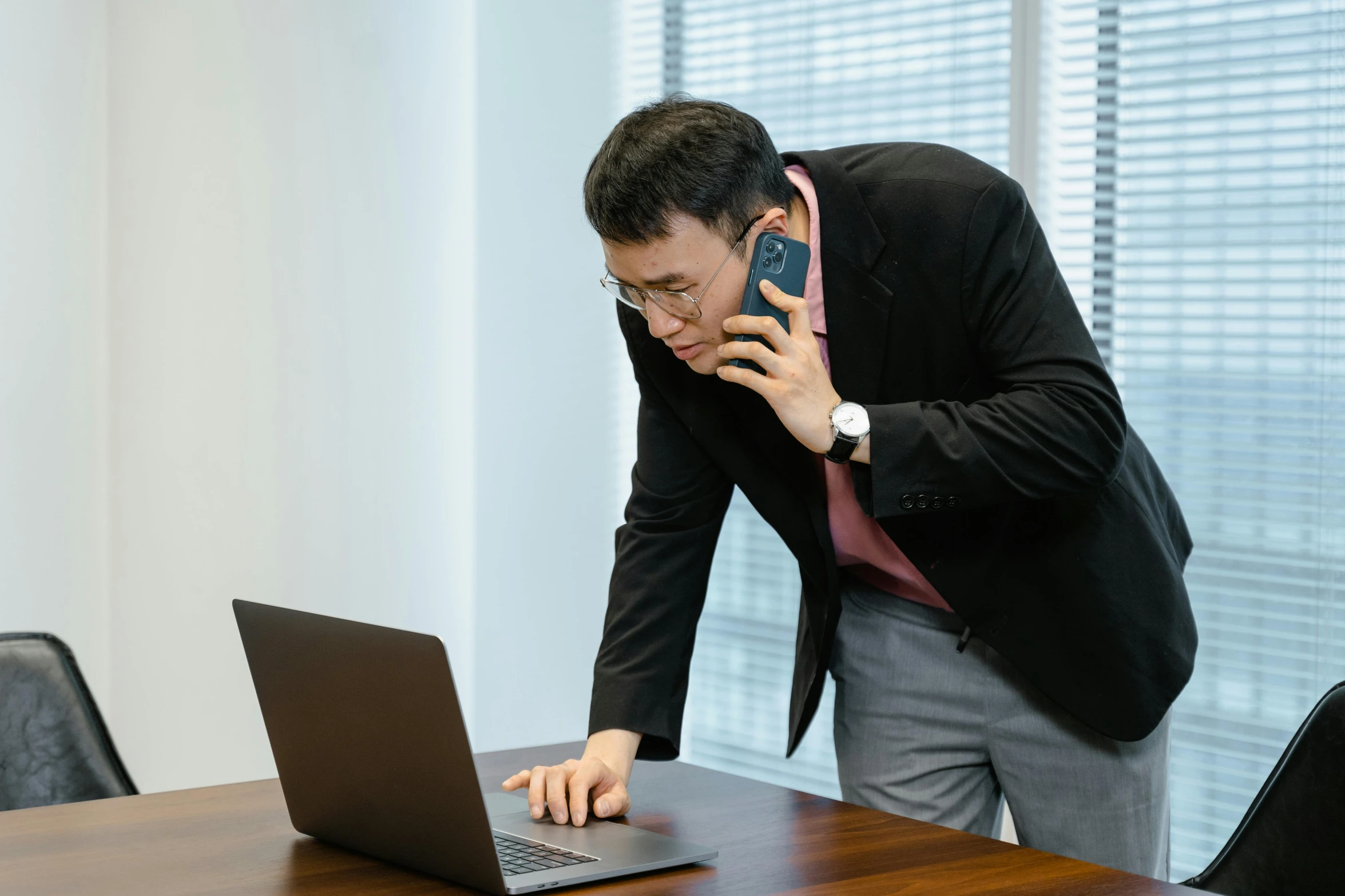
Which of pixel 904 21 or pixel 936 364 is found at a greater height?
pixel 904 21

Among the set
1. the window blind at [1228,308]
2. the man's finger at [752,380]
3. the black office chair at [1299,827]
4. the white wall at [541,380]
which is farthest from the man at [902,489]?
the white wall at [541,380]

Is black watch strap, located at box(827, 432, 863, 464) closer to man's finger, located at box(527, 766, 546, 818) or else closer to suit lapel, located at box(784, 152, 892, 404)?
suit lapel, located at box(784, 152, 892, 404)

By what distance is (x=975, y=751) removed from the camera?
1.67m

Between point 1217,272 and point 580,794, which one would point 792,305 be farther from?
point 1217,272

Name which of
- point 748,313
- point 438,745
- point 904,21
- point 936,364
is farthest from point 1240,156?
point 438,745

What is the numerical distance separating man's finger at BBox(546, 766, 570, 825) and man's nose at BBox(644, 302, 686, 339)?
1.63 ft

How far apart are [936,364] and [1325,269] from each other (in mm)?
1112

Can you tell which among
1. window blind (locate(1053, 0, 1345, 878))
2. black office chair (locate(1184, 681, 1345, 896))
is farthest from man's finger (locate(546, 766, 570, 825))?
window blind (locate(1053, 0, 1345, 878))

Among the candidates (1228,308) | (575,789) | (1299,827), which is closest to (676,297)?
(575,789)

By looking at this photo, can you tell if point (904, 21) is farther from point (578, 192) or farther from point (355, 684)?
point (355, 684)

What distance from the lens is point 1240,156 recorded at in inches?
93.8

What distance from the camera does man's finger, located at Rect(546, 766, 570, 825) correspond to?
1341 mm

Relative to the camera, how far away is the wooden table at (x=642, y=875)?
1134mm

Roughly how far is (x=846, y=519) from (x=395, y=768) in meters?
0.71
